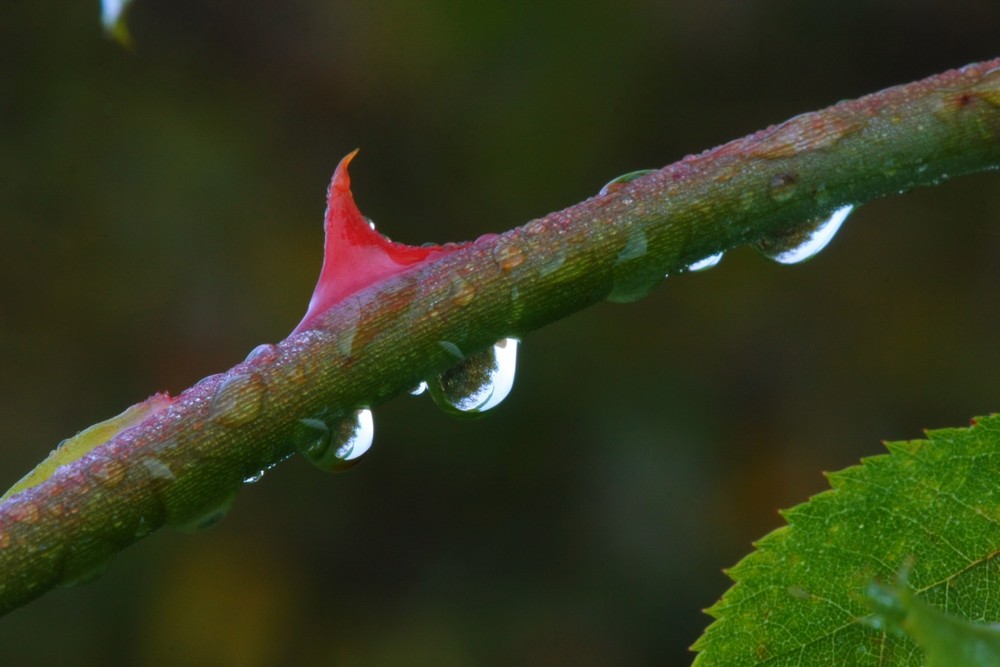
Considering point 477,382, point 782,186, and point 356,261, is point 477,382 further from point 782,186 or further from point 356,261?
point 782,186

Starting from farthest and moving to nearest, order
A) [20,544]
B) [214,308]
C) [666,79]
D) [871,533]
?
[666,79] → [214,308] → [871,533] → [20,544]

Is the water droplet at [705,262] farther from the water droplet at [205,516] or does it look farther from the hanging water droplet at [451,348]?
the water droplet at [205,516]

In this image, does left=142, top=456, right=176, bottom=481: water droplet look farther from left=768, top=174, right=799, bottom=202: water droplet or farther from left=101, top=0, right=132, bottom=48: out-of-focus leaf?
left=768, top=174, right=799, bottom=202: water droplet

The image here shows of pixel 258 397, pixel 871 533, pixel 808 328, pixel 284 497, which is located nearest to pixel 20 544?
pixel 258 397

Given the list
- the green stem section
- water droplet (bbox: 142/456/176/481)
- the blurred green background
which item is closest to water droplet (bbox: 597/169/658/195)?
the green stem section

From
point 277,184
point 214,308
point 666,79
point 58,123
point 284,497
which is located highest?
point 58,123

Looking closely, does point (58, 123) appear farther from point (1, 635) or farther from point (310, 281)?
point (1, 635)

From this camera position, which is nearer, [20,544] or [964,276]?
[20,544]

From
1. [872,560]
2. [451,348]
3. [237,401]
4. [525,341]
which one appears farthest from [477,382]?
[525,341]
